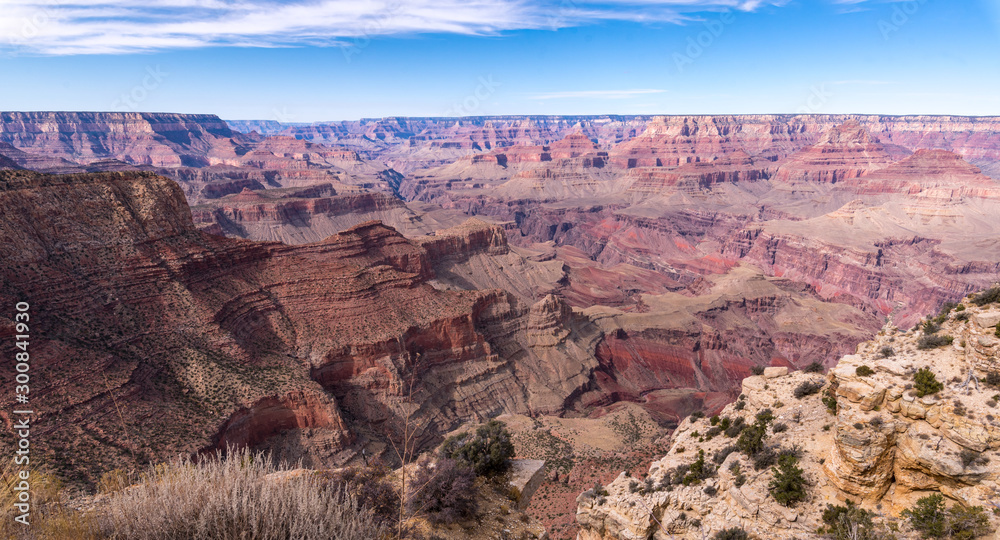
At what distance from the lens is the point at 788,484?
18797 millimetres

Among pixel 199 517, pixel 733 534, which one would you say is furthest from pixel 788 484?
pixel 199 517

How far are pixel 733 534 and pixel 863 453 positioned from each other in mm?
5727

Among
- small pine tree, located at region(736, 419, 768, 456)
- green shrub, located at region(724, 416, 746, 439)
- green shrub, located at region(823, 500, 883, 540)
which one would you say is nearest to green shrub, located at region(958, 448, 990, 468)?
green shrub, located at region(823, 500, 883, 540)

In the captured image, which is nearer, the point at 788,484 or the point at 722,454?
the point at 788,484

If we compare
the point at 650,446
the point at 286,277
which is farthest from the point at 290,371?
the point at 650,446

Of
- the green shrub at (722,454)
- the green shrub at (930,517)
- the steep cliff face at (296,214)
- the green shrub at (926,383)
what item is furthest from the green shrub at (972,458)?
the steep cliff face at (296,214)

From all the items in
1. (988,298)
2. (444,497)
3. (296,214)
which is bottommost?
(444,497)

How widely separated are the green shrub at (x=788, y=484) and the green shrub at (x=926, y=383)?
17.2ft

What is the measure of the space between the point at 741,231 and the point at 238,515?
186036 mm

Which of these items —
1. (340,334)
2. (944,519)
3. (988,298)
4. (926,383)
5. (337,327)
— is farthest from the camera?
(337,327)

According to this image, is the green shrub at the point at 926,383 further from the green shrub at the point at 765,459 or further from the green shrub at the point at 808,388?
the green shrub at the point at 808,388

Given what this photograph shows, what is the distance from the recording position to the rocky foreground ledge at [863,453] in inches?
615

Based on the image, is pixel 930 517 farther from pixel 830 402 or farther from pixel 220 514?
pixel 220 514

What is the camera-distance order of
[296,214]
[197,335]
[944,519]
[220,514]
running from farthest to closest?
[296,214], [197,335], [944,519], [220,514]
